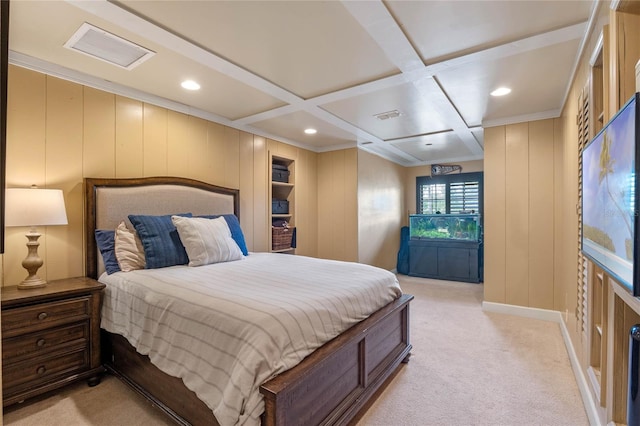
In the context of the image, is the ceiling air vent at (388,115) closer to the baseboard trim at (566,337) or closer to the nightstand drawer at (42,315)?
the baseboard trim at (566,337)

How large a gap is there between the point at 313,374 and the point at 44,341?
1.77m

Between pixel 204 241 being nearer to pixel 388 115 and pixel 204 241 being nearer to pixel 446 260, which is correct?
pixel 388 115

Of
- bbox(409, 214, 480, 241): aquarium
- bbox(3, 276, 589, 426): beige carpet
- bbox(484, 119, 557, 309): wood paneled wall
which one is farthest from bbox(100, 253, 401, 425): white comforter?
bbox(409, 214, 480, 241): aquarium

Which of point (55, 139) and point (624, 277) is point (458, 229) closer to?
point (624, 277)

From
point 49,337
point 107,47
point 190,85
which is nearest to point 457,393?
point 49,337

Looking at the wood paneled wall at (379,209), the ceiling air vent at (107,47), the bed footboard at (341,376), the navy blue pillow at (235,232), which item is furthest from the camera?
the wood paneled wall at (379,209)

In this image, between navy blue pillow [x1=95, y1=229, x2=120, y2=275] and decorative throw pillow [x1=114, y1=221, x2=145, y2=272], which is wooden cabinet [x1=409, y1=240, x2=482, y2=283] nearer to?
decorative throw pillow [x1=114, y1=221, x2=145, y2=272]

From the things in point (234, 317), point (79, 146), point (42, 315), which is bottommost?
point (42, 315)

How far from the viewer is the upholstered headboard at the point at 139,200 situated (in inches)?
97.4

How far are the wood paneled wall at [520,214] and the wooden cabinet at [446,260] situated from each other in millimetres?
1553

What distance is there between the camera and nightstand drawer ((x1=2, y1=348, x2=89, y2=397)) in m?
1.81

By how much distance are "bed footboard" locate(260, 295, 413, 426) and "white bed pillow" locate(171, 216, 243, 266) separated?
54.2 inches

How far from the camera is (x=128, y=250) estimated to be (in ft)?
7.82

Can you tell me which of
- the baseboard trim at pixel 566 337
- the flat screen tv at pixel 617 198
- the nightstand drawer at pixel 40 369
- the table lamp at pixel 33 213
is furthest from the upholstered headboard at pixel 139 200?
the baseboard trim at pixel 566 337
